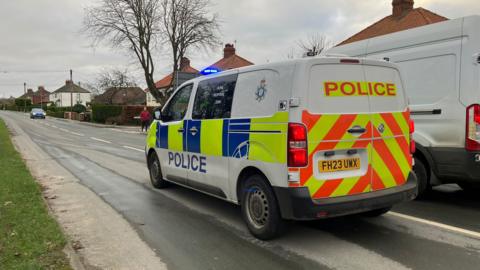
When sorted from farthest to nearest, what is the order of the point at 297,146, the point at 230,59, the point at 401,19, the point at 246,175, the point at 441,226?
1. the point at 230,59
2. the point at 401,19
3. the point at 441,226
4. the point at 246,175
5. the point at 297,146

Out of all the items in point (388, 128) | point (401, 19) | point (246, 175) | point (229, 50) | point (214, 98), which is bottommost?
point (246, 175)

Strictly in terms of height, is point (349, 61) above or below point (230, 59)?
below

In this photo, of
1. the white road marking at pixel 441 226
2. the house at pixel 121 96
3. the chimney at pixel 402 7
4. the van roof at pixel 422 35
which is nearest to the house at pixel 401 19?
the chimney at pixel 402 7

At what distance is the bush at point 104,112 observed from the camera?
137 ft

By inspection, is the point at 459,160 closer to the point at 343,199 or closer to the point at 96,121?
the point at 343,199

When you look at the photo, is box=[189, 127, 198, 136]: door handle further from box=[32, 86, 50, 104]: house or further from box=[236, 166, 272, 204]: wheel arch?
box=[32, 86, 50, 104]: house

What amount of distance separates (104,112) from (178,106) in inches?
1531

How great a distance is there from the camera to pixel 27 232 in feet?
16.1

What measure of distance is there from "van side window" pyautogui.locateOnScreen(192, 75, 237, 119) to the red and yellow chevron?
4.50 ft

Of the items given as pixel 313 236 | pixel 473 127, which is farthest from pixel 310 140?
pixel 473 127

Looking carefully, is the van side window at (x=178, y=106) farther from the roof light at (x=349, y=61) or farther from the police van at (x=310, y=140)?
the roof light at (x=349, y=61)

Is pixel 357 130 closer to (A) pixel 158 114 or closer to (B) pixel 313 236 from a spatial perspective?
(B) pixel 313 236

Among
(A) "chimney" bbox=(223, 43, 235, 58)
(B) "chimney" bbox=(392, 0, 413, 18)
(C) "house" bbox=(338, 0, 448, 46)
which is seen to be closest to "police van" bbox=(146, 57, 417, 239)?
(C) "house" bbox=(338, 0, 448, 46)

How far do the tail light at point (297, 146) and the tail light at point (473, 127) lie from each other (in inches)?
108
